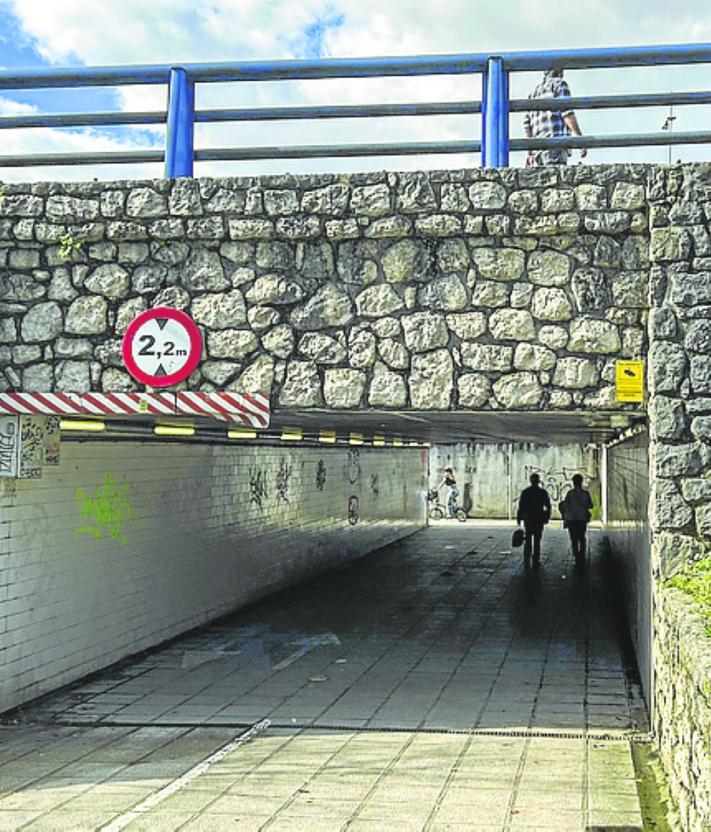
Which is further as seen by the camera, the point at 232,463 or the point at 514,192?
the point at 232,463

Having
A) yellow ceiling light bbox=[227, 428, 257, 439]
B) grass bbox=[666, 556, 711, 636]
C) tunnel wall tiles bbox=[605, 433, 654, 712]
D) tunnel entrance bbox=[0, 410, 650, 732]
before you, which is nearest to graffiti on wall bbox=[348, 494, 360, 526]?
tunnel entrance bbox=[0, 410, 650, 732]

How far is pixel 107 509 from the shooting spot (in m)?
10.3

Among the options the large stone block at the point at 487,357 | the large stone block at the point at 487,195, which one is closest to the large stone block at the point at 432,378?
the large stone block at the point at 487,357

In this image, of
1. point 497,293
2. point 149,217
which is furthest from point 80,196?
point 497,293

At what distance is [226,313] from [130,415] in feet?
3.64

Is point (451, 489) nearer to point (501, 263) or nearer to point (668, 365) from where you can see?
point (501, 263)

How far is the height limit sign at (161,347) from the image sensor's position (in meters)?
→ 8.00

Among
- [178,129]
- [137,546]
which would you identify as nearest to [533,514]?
[137,546]

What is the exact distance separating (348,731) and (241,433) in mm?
5035

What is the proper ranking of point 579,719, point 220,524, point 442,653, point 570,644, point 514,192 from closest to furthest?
1. point 514,192
2. point 579,719
3. point 442,653
4. point 570,644
5. point 220,524

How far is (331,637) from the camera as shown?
12.1m

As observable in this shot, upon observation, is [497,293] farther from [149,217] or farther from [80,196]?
[80,196]

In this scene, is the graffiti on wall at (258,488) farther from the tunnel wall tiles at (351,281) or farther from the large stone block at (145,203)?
the large stone block at (145,203)

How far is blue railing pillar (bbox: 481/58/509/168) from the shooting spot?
7.80 m
